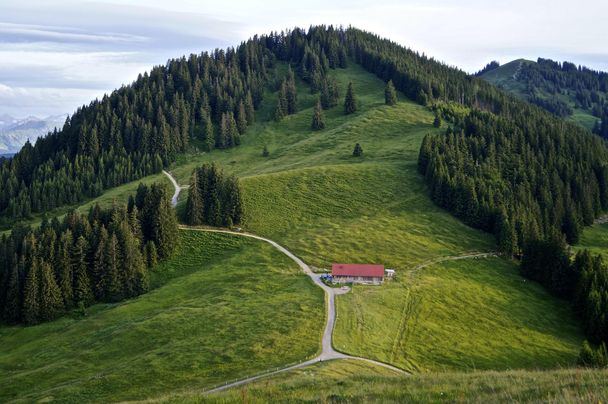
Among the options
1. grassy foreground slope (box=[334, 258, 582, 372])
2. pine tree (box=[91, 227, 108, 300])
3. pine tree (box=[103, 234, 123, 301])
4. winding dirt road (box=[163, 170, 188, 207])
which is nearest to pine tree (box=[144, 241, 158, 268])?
pine tree (box=[103, 234, 123, 301])

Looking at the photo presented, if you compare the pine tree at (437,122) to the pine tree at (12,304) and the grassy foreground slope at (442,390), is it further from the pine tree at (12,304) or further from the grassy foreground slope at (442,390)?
the grassy foreground slope at (442,390)

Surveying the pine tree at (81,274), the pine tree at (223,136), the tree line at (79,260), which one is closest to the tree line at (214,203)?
the tree line at (79,260)

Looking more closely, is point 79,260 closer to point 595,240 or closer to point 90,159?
point 90,159

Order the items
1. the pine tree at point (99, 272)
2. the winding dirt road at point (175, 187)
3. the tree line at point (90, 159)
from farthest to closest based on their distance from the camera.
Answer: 1. the tree line at point (90, 159)
2. the winding dirt road at point (175, 187)
3. the pine tree at point (99, 272)

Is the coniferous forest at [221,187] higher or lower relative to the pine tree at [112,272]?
higher

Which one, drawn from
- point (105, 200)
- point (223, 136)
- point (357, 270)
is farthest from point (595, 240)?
point (105, 200)

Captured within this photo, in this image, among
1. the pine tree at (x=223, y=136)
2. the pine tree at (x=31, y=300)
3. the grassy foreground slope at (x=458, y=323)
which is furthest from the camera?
the pine tree at (x=223, y=136)

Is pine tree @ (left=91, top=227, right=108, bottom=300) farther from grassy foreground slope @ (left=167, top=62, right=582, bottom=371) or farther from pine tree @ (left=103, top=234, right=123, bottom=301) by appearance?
grassy foreground slope @ (left=167, top=62, right=582, bottom=371)
